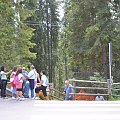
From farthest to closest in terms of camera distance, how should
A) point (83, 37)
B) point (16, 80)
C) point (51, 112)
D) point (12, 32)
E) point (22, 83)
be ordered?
point (83, 37)
point (12, 32)
point (22, 83)
point (16, 80)
point (51, 112)

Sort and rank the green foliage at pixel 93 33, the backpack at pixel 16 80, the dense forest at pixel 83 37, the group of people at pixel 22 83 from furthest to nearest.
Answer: the green foliage at pixel 93 33
the dense forest at pixel 83 37
the group of people at pixel 22 83
the backpack at pixel 16 80

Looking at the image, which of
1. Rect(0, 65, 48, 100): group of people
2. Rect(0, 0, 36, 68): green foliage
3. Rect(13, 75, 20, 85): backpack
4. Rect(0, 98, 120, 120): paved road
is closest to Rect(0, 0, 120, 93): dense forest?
Rect(0, 0, 36, 68): green foliage

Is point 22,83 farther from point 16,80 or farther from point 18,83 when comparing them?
point 16,80

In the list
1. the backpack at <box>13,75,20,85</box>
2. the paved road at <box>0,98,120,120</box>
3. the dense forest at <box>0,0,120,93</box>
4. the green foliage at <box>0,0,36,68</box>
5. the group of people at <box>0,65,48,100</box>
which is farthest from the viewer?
the dense forest at <box>0,0,120,93</box>

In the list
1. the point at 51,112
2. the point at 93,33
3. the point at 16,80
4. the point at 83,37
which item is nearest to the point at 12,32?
the point at 93,33

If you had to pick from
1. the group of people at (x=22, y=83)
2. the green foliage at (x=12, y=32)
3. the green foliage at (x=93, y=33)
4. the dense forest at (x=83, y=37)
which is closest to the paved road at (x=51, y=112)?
the group of people at (x=22, y=83)

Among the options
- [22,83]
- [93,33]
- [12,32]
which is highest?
[93,33]

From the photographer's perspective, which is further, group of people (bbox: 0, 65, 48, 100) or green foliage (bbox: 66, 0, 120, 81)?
green foliage (bbox: 66, 0, 120, 81)

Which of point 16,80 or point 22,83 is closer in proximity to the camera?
point 16,80

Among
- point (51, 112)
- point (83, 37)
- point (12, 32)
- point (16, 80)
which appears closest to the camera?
point (51, 112)

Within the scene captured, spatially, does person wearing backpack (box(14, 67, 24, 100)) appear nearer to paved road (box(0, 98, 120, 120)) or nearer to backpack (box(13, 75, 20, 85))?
backpack (box(13, 75, 20, 85))

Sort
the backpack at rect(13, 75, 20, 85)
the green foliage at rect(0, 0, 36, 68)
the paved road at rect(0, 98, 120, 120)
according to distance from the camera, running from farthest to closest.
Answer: the green foliage at rect(0, 0, 36, 68)
the backpack at rect(13, 75, 20, 85)
the paved road at rect(0, 98, 120, 120)

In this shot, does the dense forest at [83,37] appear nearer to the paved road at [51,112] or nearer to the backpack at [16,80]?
the backpack at [16,80]

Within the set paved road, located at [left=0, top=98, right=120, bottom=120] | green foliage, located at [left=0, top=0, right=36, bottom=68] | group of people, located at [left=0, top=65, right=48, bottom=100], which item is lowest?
paved road, located at [left=0, top=98, right=120, bottom=120]
